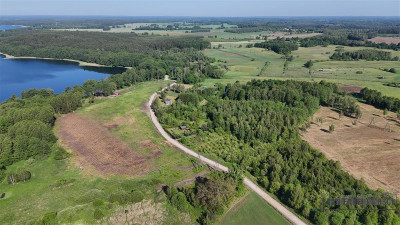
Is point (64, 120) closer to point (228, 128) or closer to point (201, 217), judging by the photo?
point (228, 128)

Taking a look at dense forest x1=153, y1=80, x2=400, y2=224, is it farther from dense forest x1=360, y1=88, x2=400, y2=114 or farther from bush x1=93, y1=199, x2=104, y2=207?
bush x1=93, y1=199, x2=104, y2=207

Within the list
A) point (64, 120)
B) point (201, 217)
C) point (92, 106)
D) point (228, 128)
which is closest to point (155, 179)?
point (201, 217)

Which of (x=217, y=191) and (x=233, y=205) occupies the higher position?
(x=217, y=191)

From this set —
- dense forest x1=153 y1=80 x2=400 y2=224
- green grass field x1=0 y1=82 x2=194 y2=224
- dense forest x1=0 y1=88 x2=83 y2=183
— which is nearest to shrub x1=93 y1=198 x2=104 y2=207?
green grass field x1=0 y1=82 x2=194 y2=224

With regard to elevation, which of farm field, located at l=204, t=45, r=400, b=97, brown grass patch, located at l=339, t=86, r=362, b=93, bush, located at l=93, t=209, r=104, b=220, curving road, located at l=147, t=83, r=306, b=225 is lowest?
curving road, located at l=147, t=83, r=306, b=225

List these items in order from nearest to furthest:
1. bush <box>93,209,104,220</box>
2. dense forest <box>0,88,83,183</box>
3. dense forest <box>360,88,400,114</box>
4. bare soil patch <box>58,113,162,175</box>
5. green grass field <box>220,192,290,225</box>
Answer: bush <box>93,209,104,220</box> → green grass field <box>220,192,290,225</box> → bare soil patch <box>58,113,162,175</box> → dense forest <box>0,88,83,183</box> → dense forest <box>360,88,400,114</box>

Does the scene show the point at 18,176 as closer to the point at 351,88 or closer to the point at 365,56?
the point at 351,88
